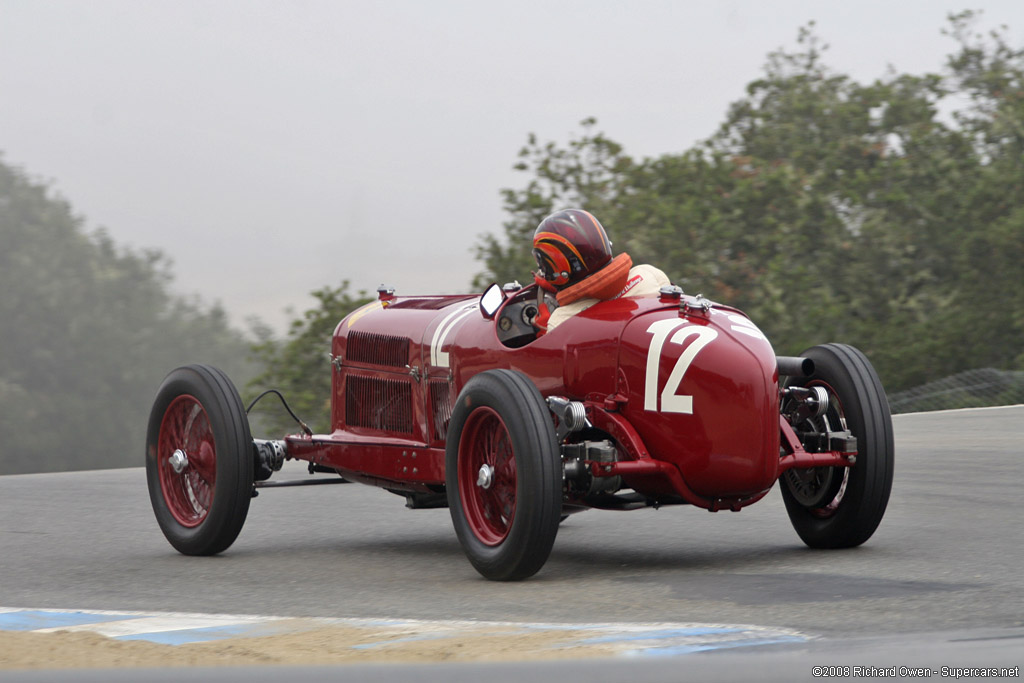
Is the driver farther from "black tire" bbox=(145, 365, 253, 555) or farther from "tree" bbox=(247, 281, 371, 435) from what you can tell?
"tree" bbox=(247, 281, 371, 435)

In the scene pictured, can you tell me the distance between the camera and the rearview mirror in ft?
24.1

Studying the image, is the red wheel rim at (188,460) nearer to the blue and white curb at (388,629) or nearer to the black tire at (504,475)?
the black tire at (504,475)

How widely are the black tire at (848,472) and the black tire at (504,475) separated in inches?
61.6

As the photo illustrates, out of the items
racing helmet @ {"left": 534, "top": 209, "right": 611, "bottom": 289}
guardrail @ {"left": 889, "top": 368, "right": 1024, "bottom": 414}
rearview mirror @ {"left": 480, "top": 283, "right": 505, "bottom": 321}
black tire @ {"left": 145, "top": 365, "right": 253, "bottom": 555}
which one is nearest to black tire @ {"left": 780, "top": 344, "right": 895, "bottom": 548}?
racing helmet @ {"left": 534, "top": 209, "right": 611, "bottom": 289}

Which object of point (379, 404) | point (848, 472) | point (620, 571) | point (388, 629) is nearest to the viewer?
point (388, 629)

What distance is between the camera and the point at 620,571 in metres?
6.68

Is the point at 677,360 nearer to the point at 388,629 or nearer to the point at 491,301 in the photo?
the point at 491,301

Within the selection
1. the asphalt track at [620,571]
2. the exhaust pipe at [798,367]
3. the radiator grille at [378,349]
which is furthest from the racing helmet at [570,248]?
the asphalt track at [620,571]

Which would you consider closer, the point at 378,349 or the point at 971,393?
the point at 378,349

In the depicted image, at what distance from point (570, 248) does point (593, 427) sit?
92 centimetres

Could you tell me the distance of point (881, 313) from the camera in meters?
25.0

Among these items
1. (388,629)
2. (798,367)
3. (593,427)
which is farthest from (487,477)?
(798,367)

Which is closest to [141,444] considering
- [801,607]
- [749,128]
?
[749,128]

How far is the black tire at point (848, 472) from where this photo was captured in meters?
6.74
